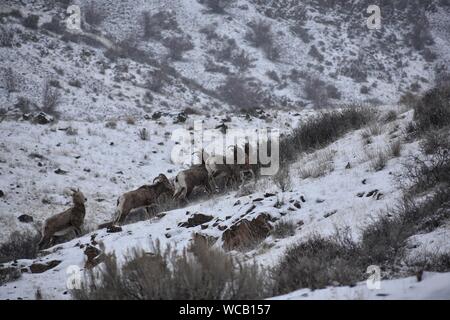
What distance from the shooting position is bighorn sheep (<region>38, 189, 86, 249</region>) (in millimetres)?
10422

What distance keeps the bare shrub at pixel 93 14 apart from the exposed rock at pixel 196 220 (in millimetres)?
37747

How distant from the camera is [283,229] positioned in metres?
7.04

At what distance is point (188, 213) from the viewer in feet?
30.6

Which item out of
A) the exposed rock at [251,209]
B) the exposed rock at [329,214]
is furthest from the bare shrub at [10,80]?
the exposed rock at [329,214]

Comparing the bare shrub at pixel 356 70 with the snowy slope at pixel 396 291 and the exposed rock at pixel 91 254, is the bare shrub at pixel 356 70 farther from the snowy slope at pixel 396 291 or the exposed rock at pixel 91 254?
the snowy slope at pixel 396 291

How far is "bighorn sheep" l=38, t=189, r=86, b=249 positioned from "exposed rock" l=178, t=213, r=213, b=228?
10.9 feet

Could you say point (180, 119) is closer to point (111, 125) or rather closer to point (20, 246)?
point (111, 125)

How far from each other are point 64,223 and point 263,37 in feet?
119

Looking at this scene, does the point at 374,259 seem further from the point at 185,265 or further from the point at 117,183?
the point at 117,183

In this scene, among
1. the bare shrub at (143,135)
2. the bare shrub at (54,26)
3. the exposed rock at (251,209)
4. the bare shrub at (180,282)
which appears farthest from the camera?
the bare shrub at (54,26)

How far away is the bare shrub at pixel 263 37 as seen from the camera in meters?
42.6

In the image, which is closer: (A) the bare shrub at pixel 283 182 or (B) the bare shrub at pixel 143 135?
(A) the bare shrub at pixel 283 182
